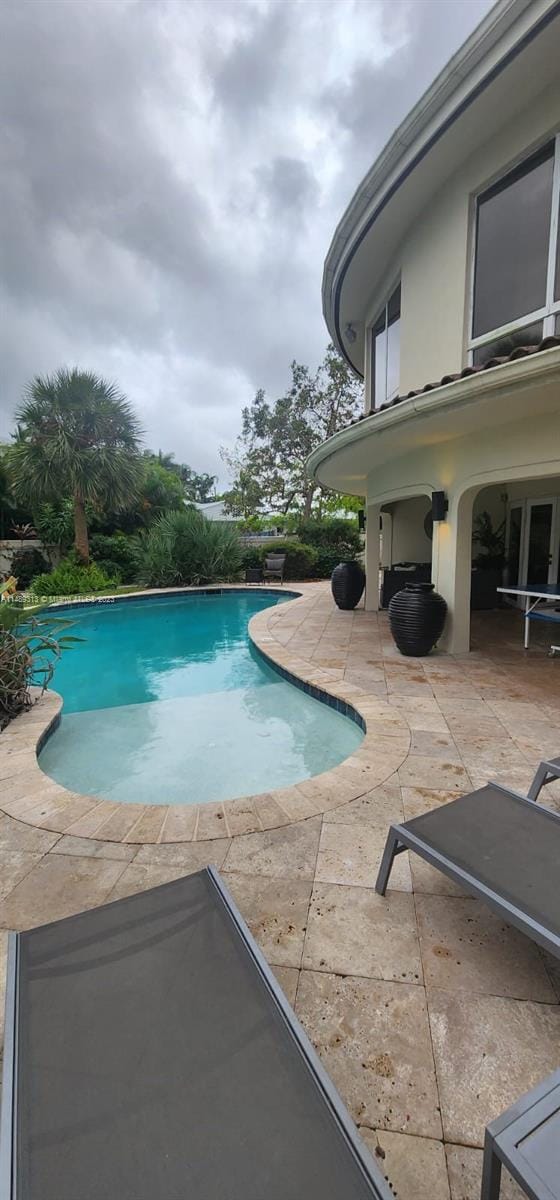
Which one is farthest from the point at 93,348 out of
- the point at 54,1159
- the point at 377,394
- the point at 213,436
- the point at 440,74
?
the point at 213,436

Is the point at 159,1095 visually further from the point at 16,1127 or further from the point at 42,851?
the point at 42,851

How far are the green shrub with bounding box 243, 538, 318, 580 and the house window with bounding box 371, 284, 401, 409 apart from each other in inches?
430

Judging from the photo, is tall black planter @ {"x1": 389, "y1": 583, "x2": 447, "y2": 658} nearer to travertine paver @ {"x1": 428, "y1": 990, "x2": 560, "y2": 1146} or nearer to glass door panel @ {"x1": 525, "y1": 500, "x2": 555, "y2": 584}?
glass door panel @ {"x1": 525, "y1": 500, "x2": 555, "y2": 584}

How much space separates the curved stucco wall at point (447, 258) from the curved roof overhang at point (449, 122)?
0.15 metres

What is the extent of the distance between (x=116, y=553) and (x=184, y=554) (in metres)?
3.91

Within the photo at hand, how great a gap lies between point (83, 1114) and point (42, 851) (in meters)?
2.02

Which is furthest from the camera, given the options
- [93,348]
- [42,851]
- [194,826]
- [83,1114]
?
[93,348]

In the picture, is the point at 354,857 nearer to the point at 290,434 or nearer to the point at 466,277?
the point at 466,277

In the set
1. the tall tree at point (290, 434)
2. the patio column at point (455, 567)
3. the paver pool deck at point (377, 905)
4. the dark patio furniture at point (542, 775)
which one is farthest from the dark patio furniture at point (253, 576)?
the dark patio furniture at point (542, 775)

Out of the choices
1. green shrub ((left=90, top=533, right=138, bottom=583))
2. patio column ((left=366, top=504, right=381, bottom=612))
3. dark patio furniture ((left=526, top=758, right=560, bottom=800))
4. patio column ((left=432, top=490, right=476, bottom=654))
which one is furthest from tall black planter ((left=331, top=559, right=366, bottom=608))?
green shrub ((left=90, top=533, right=138, bottom=583))

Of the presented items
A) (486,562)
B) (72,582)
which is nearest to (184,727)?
(486,562)

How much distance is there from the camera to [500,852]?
7.88 ft

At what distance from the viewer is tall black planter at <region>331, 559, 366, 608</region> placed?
1177cm

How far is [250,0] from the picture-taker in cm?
959
